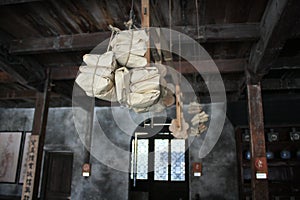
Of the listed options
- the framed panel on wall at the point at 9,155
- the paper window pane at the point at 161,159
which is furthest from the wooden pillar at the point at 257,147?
the framed panel on wall at the point at 9,155

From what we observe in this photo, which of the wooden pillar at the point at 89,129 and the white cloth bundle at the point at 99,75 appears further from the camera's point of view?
the wooden pillar at the point at 89,129

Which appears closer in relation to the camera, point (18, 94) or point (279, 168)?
point (18, 94)

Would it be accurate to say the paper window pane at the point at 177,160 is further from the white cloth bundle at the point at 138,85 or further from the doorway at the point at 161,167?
the white cloth bundle at the point at 138,85

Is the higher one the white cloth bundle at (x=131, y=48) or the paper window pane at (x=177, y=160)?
the white cloth bundle at (x=131, y=48)

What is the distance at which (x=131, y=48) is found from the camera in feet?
4.89

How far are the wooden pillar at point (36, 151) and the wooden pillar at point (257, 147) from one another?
2.88 meters

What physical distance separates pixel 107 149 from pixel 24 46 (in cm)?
374

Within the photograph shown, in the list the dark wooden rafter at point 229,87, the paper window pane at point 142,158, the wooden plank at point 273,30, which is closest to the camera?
the wooden plank at point 273,30

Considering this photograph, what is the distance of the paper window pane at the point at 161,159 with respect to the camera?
7777mm

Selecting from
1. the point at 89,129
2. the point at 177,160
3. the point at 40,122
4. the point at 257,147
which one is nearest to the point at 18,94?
the point at 89,129

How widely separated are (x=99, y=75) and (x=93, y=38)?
5.06ft

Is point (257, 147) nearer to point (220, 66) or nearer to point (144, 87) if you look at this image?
point (220, 66)

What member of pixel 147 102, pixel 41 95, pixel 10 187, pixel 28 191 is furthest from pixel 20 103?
pixel 147 102

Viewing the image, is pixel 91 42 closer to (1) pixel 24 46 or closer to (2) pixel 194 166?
(1) pixel 24 46
